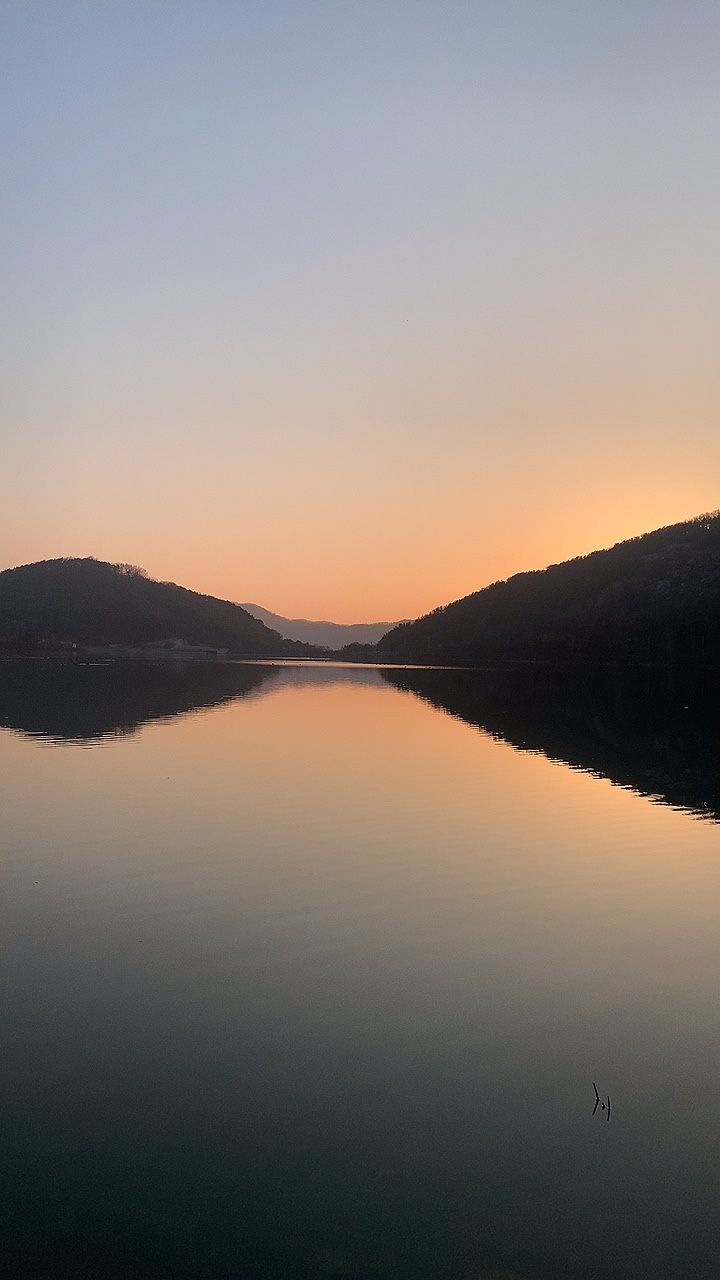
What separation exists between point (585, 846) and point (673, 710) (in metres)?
51.4

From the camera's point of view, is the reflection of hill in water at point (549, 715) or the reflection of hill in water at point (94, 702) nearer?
the reflection of hill in water at point (549, 715)

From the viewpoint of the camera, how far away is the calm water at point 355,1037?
308 inches

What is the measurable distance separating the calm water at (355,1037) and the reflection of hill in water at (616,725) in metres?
6.38

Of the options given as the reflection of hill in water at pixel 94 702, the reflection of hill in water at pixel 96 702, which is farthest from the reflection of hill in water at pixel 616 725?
the reflection of hill in water at pixel 94 702

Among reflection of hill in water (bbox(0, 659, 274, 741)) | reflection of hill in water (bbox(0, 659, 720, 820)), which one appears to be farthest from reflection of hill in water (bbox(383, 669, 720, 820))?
reflection of hill in water (bbox(0, 659, 274, 741))

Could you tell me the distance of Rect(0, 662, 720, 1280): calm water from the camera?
7.83 meters

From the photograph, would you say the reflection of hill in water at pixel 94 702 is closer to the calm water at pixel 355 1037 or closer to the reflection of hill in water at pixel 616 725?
the reflection of hill in water at pixel 616 725

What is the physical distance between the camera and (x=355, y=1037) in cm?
1158

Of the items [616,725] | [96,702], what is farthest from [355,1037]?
[96,702]

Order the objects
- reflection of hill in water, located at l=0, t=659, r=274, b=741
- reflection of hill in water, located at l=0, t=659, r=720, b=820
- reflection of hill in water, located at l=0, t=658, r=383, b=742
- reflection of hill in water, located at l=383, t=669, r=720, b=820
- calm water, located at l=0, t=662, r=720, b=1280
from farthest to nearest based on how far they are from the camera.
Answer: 1. reflection of hill in water, located at l=0, t=659, r=274, b=741
2. reflection of hill in water, located at l=0, t=658, r=383, b=742
3. reflection of hill in water, located at l=0, t=659, r=720, b=820
4. reflection of hill in water, located at l=383, t=669, r=720, b=820
5. calm water, located at l=0, t=662, r=720, b=1280

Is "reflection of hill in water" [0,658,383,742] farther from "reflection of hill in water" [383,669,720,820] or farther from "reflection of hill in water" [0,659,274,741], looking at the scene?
"reflection of hill in water" [383,669,720,820]

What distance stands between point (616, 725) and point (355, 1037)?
162ft

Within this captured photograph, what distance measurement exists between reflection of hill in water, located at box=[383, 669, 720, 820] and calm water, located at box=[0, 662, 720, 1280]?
638 centimetres

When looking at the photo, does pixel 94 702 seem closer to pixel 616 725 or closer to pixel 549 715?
pixel 549 715
